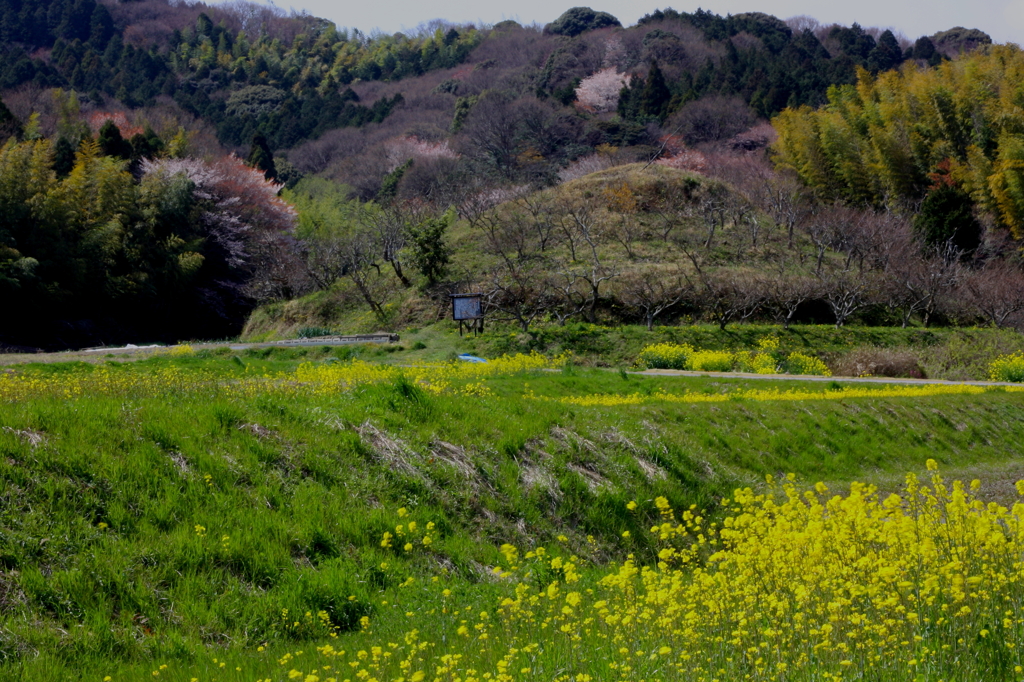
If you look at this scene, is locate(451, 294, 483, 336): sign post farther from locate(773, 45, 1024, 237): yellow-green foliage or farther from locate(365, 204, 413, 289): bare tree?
locate(773, 45, 1024, 237): yellow-green foliage

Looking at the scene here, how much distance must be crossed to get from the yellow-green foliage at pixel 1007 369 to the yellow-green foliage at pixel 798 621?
2155 cm

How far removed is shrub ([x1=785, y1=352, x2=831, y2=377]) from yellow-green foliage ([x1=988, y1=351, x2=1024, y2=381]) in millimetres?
5062

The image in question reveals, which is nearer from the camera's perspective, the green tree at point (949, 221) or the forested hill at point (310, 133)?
the forested hill at point (310, 133)

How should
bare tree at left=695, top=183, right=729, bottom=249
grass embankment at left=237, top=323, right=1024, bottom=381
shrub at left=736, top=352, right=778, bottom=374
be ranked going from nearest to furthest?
shrub at left=736, top=352, right=778, bottom=374 < grass embankment at left=237, top=323, right=1024, bottom=381 < bare tree at left=695, top=183, right=729, bottom=249

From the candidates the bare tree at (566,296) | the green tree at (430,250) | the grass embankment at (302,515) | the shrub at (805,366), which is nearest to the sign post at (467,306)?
the bare tree at (566,296)

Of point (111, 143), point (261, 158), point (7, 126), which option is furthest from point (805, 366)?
point (261, 158)

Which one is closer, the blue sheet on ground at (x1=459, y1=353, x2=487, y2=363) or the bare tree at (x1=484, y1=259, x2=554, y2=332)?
the blue sheet on ground at (x1=459, y1=353, x2=487, y2=363)

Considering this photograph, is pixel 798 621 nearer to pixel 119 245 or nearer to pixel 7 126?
pixel 119 245

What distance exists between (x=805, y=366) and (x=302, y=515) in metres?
20.5

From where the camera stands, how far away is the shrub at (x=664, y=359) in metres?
23.0

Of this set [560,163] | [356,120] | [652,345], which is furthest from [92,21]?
[652,345]

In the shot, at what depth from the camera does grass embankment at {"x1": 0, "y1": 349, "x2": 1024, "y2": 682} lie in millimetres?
4977

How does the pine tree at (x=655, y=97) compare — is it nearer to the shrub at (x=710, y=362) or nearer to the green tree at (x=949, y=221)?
the green tree at (x=949, y=221)

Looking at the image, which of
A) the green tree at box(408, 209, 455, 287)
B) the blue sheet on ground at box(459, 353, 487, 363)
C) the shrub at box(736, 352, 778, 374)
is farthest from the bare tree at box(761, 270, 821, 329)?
the blue sheet on ground at box(459, 353, 487, 363)
